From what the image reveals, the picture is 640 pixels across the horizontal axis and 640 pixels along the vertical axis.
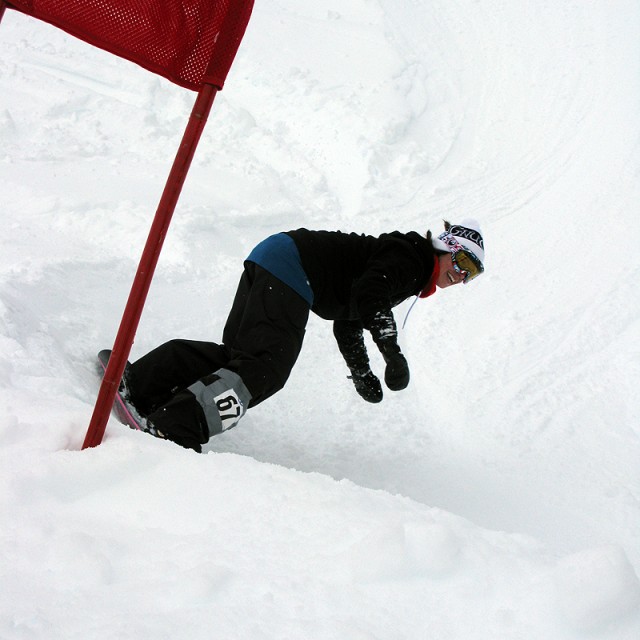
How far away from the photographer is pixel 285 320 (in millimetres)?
2689

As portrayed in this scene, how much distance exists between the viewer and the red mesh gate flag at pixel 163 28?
1875 mm

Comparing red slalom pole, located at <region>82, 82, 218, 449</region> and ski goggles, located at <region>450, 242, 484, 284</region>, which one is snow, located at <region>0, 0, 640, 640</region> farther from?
ski goggles, located at <region>450, 242, 484, 284</region>

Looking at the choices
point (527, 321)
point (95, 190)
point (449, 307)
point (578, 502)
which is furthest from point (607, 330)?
point (95, 190)

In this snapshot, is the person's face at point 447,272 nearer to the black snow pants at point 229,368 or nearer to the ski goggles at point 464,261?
the ski goggles at point 464,261

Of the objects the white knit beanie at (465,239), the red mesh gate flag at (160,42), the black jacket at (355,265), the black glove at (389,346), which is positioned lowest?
the black glove at (389,346)

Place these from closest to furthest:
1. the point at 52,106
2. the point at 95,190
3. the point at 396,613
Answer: the point at 396,613 → the point at 95,190 → the point at 52,106

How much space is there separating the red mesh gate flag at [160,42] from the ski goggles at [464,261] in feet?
4.63

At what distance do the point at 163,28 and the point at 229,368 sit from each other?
1.21m

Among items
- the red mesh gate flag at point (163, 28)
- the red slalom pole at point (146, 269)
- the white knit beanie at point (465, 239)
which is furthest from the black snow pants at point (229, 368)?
the red mesh gate flag at point (163, 28)

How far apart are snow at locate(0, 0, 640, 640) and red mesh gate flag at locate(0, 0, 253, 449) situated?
0.40m

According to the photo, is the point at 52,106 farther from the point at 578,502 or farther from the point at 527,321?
the point at 578,502

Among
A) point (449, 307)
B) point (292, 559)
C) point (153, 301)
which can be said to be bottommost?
point (153, 301)

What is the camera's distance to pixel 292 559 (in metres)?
1.41

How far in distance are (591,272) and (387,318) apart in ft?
7.85
